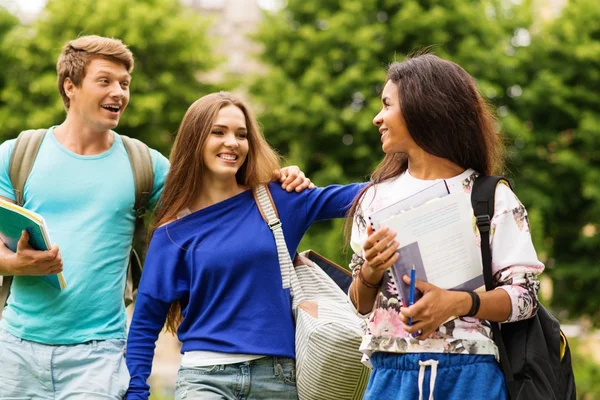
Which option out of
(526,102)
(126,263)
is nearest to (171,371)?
(526,102)

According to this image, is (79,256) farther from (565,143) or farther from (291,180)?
(565,143)

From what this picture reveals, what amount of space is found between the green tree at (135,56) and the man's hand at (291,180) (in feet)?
51.3

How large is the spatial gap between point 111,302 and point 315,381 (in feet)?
3.50

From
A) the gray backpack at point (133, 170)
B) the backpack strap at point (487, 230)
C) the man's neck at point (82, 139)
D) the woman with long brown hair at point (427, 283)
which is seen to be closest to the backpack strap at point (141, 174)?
the gray backpack at point (133, 170)

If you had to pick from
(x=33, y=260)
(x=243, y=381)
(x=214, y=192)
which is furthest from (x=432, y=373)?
(x=33, y=260)

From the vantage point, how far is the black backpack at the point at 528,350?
3029 mm

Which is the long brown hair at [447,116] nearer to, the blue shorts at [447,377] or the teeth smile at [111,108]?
the blue shorts at [447,377]

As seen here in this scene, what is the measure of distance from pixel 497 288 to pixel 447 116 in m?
0.63

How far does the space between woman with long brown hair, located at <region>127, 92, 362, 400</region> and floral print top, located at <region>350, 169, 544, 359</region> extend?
2.45 ft

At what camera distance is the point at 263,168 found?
427 centimetres

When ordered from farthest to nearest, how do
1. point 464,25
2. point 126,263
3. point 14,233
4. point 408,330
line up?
point 464,25 → point 126,263 → point 14,233 → point 408,330

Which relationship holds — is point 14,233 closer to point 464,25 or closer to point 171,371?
point 464,25

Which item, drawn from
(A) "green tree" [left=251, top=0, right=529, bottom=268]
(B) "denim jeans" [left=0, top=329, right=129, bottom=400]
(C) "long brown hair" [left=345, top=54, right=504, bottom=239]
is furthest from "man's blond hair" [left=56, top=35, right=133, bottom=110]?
(A) "green tree" [left=251, top=0, right=529, bottom=268]

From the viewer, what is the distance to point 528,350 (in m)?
3.07
